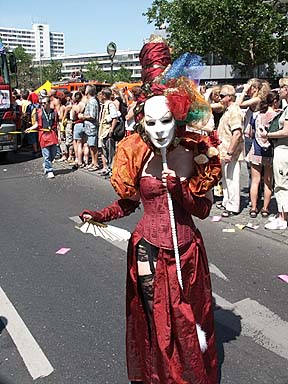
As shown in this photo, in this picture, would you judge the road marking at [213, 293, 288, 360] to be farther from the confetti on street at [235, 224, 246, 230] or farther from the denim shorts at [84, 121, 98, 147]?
the denim shorts at [84, 121, 98, 147]

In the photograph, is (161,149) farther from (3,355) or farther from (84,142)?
(84,142)

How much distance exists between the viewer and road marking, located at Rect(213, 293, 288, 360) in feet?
11.3

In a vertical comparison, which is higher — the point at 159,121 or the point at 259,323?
the point at 159,121

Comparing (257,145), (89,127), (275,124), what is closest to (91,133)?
(89,127)

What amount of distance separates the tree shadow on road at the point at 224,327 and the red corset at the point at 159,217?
3.88 feet

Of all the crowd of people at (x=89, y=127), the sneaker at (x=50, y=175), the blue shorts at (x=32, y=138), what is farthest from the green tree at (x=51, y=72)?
the sneaker at (x=50, y=175)

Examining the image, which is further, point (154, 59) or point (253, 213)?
point (253, 213)

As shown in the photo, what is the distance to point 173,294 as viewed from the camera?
2.48m

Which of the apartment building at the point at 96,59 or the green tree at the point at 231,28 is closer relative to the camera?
the green tree at the point at 231,28

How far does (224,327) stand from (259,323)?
31 cm

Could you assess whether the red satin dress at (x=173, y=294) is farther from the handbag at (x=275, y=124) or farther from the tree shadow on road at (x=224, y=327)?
the handbag at (x=275, y=124)

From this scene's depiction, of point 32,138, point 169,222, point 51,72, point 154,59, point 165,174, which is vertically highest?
point 51,72

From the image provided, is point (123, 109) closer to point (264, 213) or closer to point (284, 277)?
point (264, 213)

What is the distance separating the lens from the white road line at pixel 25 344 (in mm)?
3153
